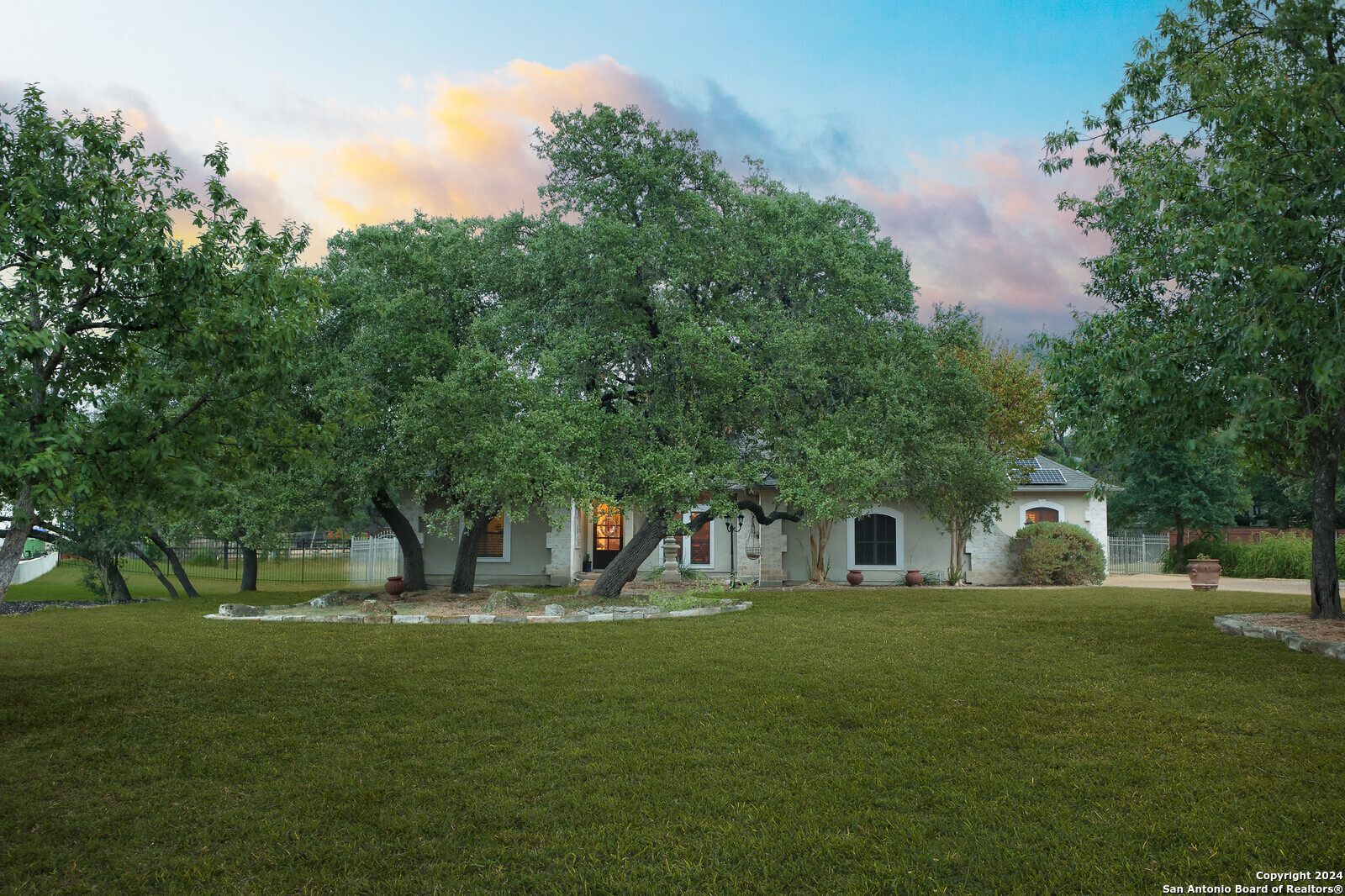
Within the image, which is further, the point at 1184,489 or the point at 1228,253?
the point at 1184,489

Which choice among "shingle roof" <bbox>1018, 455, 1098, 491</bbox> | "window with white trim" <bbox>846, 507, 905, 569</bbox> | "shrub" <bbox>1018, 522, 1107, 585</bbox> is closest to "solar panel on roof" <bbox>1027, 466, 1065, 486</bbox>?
"shingle roof" <bbox>1018, 455, 1098, 491</bbox>

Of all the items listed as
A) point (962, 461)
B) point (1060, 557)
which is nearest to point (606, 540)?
point (962, 461)

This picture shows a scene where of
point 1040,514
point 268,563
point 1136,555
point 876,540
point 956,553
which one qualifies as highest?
point 1040,514

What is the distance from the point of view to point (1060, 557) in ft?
70.7

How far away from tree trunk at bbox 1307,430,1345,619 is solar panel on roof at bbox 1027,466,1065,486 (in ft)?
40.7

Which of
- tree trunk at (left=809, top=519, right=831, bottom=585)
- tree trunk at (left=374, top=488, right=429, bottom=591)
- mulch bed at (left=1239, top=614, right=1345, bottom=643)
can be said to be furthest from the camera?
tree trunk at (left=809, top=519, right=831, bottom=585)

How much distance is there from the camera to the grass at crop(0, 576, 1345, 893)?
11.7 feet

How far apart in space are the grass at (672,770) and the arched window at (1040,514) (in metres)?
15.5

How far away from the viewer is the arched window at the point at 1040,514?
24688mm

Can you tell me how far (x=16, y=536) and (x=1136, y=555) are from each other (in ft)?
108

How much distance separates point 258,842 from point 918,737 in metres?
4.17

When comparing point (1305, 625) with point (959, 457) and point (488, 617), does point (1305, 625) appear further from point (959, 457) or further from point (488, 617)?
point (488, 617)

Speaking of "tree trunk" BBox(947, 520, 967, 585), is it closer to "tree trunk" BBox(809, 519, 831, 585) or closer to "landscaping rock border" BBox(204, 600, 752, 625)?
"tree trunk" BBox(809, 519, 831, 585)

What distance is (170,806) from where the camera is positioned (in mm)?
4402
